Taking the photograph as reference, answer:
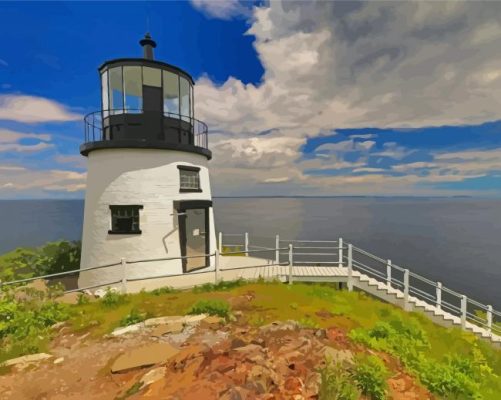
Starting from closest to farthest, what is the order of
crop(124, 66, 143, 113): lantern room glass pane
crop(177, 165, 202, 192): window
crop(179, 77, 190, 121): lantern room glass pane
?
1. crop(124, 66, 143, 113): lantern room glass pane
2. crop(177, 165, 202, 192): window
3. crop(179, 77, 190, 121): lantern room glass pane

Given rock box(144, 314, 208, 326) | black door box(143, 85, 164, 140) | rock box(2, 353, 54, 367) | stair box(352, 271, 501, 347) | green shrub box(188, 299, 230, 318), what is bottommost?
stair box(352, 271, 501, 347)

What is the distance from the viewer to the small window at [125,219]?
1181cm

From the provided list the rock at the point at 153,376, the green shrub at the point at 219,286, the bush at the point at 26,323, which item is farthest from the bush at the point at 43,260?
the rock at the point at 153,376

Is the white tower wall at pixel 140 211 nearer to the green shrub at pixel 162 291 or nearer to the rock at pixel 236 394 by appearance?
the green shrub at pixel 162 291

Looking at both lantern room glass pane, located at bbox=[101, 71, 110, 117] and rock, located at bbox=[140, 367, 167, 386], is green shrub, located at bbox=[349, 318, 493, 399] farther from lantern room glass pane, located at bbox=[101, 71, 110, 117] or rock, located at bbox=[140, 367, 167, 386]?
lantern room glass pane, located at bbox=[101, 71, 110, 117]

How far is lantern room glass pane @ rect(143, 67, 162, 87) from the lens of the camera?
12.0m

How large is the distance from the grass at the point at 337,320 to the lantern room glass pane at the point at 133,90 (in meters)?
7.51

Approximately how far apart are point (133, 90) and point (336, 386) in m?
12.7

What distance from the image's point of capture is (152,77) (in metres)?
12.2

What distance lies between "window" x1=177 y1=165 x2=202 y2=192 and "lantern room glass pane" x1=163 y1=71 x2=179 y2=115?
100 inches

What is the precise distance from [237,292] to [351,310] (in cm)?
372

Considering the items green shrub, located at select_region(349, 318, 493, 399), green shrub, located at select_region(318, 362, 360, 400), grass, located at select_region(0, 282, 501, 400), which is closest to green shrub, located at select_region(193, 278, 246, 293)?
grass, located at select_region(0, 282, 501, 400)

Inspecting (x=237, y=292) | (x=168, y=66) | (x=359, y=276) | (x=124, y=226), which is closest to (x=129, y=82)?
(x=168, y=66)

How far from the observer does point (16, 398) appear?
15.8 ft
